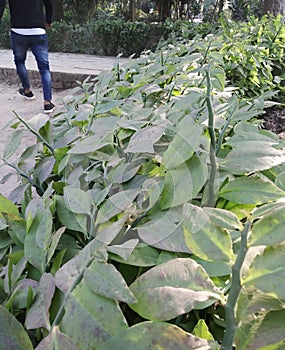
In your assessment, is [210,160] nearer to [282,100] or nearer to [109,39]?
[282,100]

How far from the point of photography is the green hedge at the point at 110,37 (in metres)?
8.23

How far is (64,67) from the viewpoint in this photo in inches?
276

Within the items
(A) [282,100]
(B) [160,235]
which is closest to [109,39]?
(A) [282,100]

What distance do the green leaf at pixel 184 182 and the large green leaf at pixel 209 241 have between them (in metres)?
0.13

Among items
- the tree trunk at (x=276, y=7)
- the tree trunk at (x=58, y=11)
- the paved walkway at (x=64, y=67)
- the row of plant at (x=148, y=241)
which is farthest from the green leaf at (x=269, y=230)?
the tree trunk at (x=58, y=11)

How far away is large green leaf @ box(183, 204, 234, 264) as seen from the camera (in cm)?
49

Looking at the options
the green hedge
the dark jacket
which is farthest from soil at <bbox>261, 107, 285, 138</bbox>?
the green hedge

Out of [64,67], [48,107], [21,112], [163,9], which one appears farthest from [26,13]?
[163,9]

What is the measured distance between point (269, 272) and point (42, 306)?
265mm

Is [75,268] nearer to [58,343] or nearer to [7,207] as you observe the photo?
[58,343]

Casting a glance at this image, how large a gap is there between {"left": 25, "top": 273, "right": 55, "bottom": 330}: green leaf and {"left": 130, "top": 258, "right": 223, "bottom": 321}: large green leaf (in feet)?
0.35

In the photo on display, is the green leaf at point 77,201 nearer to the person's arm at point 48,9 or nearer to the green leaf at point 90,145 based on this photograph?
the green leaf at point 90,145

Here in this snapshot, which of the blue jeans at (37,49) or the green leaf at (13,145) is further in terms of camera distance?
the blue jeans at (37,49)

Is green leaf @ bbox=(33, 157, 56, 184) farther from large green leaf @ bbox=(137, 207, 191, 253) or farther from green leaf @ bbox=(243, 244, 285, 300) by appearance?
green leaf @ bbox=(243, 244, 285, 300)
